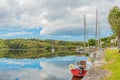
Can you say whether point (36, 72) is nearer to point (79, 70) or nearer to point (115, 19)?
point (79, 70)

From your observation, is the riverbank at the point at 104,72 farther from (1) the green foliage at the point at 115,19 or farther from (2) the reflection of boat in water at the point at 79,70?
(1) the green foliage at the point at 115,19

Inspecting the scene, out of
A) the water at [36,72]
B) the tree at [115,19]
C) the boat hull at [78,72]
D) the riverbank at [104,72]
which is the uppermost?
the tree at [115,19]

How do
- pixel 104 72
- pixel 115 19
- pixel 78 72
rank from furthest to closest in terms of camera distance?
pixel 115 19 → pixel 78 72 → pixel 104 72

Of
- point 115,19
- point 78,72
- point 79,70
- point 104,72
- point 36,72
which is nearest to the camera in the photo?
point 104,72

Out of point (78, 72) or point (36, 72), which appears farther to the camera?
point (36, 72)

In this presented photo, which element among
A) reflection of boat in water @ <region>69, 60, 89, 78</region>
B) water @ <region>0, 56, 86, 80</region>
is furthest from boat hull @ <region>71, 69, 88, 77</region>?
water @ <region>0, 56, 86, 80</region>

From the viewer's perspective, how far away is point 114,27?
62062 millimetres

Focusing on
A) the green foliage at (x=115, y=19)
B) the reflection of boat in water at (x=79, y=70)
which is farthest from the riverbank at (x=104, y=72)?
the green foliage at (x=115, y=19)

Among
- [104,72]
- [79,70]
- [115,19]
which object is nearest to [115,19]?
[115,19]

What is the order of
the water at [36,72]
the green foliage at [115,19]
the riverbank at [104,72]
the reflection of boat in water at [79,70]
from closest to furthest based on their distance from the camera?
the riverbank at [104,72], the reflection of boat in water at [79,70], the water at [36,72], the green foliage at [115,19]

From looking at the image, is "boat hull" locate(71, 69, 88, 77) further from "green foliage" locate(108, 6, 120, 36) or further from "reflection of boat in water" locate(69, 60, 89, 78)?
"green foliage" locate(108, 6, 120, 36)

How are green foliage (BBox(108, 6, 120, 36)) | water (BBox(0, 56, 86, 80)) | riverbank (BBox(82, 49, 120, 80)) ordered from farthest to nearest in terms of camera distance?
green foliage (BBox(108, 6, 120, 36)), water (BBox(0, 56, 86, 80)), riverbank (BBox(82, 49, 120, 80))

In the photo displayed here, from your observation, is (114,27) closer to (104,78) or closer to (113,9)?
(113,9)

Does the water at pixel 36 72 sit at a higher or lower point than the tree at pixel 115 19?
lower
